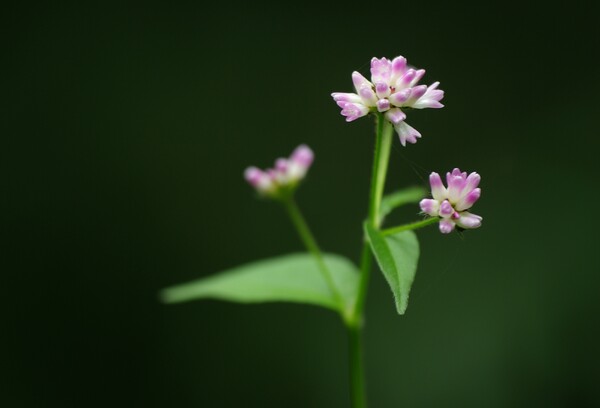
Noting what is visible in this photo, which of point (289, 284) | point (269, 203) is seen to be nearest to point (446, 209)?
point (289, 284)

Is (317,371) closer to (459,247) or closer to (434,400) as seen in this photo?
(434,400)

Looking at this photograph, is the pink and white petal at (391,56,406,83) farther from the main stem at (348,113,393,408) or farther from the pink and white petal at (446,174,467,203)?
the pink and white petal at (446,174,467,203)

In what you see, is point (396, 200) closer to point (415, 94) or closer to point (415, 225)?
point (415, 225)

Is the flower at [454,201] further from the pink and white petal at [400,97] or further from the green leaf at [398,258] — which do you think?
the pink and white petal at [400,97]

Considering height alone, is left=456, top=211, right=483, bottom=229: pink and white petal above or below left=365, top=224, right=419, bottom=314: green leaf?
above

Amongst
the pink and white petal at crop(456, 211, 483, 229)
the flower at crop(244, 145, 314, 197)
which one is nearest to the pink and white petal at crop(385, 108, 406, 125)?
the pink and white petal at crop(456, 211, 483, 229)

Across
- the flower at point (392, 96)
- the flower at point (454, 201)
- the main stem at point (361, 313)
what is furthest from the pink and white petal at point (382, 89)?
the flower at point (454, 201)
